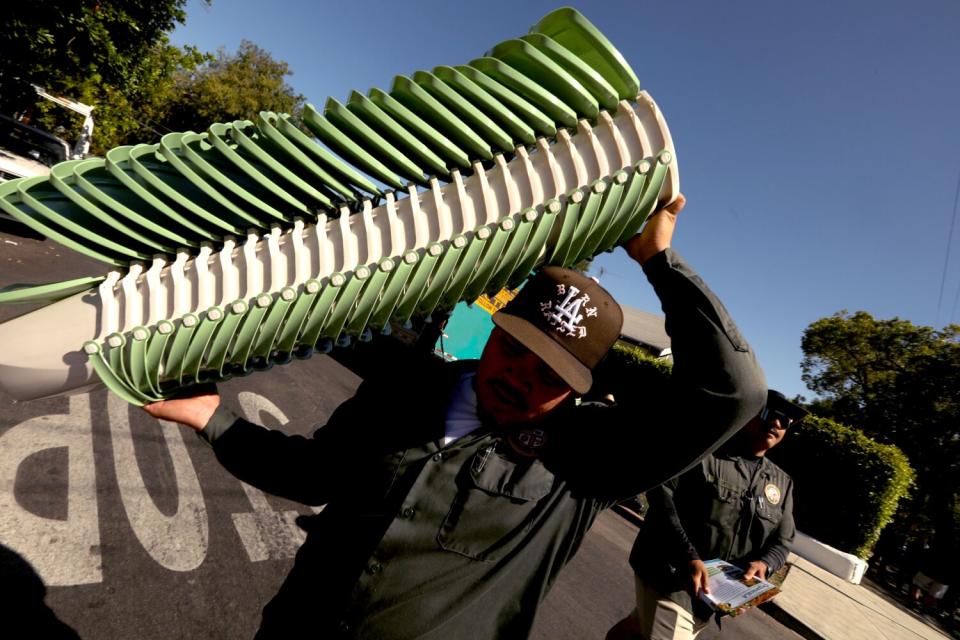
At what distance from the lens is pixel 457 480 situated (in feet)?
4.68

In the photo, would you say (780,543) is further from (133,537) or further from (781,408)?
(133,537)

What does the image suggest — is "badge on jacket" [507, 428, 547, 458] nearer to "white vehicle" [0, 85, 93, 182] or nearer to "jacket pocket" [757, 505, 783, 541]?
"jacket pocket" [757, 505, 783, 541]

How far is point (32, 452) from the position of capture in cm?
341

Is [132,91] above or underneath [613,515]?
above

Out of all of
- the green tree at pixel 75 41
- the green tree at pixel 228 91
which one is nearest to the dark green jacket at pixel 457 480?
the green tree at pixel 75 41

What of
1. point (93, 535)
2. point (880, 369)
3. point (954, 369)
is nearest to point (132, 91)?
point (93, 535)

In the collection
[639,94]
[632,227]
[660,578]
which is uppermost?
[639,94]

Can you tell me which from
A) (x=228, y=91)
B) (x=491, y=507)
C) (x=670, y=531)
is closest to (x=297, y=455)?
(x=491, y=507)

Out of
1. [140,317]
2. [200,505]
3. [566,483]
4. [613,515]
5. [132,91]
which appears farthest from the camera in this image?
[132,91]

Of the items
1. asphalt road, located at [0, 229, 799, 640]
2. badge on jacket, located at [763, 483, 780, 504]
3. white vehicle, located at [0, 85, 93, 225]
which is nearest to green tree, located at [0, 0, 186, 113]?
white vehicle, located at [0, 85, 93, 225]

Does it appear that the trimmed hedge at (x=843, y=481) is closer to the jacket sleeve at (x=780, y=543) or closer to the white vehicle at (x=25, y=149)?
the jacket sleeve at (x=780, y=543)

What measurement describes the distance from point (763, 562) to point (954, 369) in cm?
1946

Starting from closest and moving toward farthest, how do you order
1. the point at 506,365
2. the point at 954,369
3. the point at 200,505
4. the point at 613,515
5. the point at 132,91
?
the point at 506,365
the point at 200,505
the point at 613,515
the point at 132,91
the point at 954,369

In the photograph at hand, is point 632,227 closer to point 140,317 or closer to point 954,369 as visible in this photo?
point 140,317
